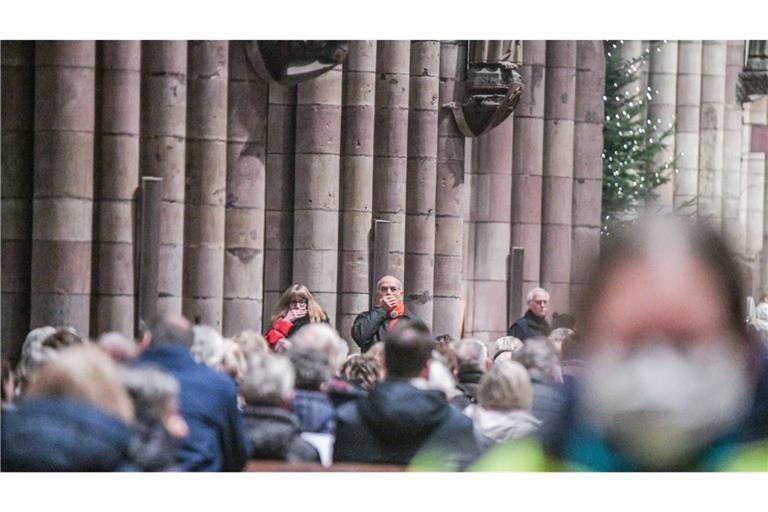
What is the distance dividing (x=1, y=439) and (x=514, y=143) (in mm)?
17957

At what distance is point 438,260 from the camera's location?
22125 mm

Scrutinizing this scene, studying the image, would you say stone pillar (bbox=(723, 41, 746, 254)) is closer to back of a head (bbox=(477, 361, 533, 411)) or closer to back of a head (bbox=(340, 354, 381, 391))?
back of a head (bbox=(340, 354, 381, 391))

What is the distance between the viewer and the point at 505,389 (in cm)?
905

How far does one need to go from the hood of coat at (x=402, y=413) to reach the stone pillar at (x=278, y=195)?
10.6 meters

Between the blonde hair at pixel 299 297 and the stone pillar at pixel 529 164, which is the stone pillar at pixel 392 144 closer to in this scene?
the stone pillar at pixel 529 164

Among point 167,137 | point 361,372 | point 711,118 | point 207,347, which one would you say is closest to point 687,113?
point 711,118

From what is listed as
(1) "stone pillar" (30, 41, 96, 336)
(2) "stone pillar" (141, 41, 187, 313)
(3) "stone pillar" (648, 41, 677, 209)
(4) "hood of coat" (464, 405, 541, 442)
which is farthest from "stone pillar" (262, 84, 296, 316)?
(3) "stone pillar" (648, 41, 677, 209)

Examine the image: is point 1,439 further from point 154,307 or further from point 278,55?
point 278,55

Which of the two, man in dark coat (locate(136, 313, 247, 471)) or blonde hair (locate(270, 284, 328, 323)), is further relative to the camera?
blonde hair (locate(270, 284, 328, 323))

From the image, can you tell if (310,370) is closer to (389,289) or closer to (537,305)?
(389,289)

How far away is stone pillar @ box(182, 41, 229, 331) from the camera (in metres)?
16.5

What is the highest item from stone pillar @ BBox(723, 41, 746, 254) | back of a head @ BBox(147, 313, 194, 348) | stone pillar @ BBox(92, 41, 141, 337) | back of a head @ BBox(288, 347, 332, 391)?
stone pillar @ BBox(723, 41, 746, 254)

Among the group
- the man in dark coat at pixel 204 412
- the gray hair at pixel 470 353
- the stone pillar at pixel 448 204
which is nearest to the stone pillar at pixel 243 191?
the stone pillar at pixel 448 204

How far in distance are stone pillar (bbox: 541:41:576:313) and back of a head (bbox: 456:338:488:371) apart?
1378cm
